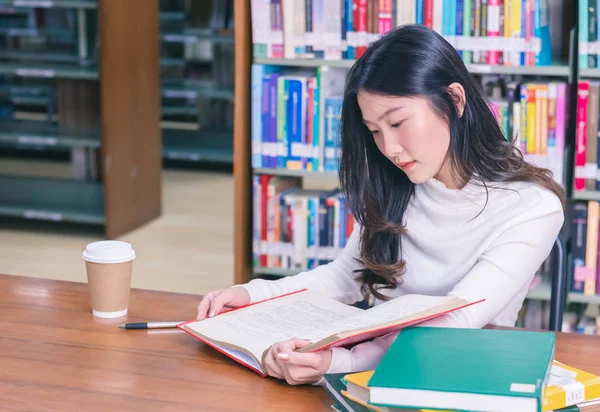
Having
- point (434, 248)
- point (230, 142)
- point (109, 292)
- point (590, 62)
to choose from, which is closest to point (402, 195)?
point (434, 248)

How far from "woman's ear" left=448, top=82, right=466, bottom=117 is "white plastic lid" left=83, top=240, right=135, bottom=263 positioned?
0.59 m

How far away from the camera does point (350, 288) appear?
1.69 meters

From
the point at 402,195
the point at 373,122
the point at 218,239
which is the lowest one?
the point at 218,239

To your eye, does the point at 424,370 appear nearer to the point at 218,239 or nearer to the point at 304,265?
the point at 304,265

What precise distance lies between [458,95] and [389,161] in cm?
20

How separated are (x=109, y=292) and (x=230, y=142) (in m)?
4.42

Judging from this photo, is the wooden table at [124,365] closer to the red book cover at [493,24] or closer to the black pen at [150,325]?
the black pen at [150,325]

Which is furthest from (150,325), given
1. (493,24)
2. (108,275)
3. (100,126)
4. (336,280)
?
(100,126)

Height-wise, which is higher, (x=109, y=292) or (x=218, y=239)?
(x=109, y=292)

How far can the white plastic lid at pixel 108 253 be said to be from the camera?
57.5 inches

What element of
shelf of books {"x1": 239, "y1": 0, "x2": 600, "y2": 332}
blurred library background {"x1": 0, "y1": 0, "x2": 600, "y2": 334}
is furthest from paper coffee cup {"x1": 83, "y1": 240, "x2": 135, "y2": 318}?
shelf of books {"x1": 239, "y1": 0, "x2": 600, "y2": 332}

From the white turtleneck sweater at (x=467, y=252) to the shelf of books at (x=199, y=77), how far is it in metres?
4.05

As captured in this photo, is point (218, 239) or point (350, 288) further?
point (218, 239)

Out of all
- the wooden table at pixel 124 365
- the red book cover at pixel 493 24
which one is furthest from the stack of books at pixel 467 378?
the red book cover at pixel 493 24
